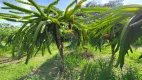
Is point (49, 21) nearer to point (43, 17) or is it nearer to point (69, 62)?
point (43, 17)

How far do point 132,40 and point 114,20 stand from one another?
1.14 ft

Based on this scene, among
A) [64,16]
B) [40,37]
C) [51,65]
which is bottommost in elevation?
[51,65]

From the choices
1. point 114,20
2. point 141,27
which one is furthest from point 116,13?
point 141,27

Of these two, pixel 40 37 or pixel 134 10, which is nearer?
pixel 134 10

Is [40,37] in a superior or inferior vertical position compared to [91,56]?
superior

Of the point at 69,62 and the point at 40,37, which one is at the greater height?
the point at 40,37

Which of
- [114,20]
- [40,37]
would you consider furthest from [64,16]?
[114,20]

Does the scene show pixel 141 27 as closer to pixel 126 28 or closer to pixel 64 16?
pixel 126 28

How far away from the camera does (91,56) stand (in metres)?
10.7

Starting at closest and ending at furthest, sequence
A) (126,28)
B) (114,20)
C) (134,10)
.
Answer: (126,28) → (134,10) → (114,20)

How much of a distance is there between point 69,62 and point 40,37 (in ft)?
12.4

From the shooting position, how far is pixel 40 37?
193 inches

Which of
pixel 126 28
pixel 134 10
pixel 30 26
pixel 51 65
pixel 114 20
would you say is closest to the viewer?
pixel 126 28

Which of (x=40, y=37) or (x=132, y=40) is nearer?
(x=132, y=40)
